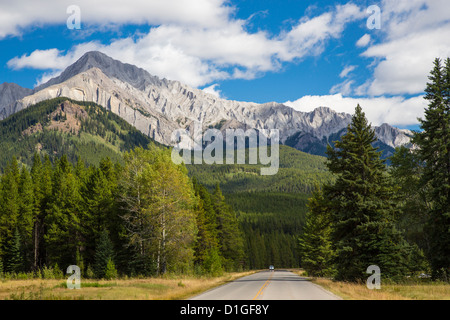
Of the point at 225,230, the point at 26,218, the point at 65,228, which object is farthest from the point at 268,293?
the point at 26,218

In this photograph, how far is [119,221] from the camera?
43.6 m

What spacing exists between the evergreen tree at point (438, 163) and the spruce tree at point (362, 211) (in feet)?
9.78

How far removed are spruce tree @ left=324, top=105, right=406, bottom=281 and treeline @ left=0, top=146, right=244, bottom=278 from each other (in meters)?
14.8

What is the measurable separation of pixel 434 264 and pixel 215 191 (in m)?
38.4

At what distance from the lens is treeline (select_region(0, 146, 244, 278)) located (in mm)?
37062

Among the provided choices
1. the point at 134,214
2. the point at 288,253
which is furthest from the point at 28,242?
the point at 288,253

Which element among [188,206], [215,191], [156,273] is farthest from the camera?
[215,191]

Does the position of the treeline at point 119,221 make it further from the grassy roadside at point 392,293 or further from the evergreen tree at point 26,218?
the grassy roadside at point 392,293

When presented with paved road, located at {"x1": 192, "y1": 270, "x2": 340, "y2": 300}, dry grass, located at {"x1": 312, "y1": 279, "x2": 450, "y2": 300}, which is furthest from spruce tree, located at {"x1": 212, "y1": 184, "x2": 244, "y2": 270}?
dry grass, located at {"x1": 312, "y1": 279, "x2": 450, "y2": 300}

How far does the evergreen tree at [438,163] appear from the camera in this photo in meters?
30.2

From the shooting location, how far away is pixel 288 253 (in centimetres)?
14762

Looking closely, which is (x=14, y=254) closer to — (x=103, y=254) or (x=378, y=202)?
(x=103, y=254)
